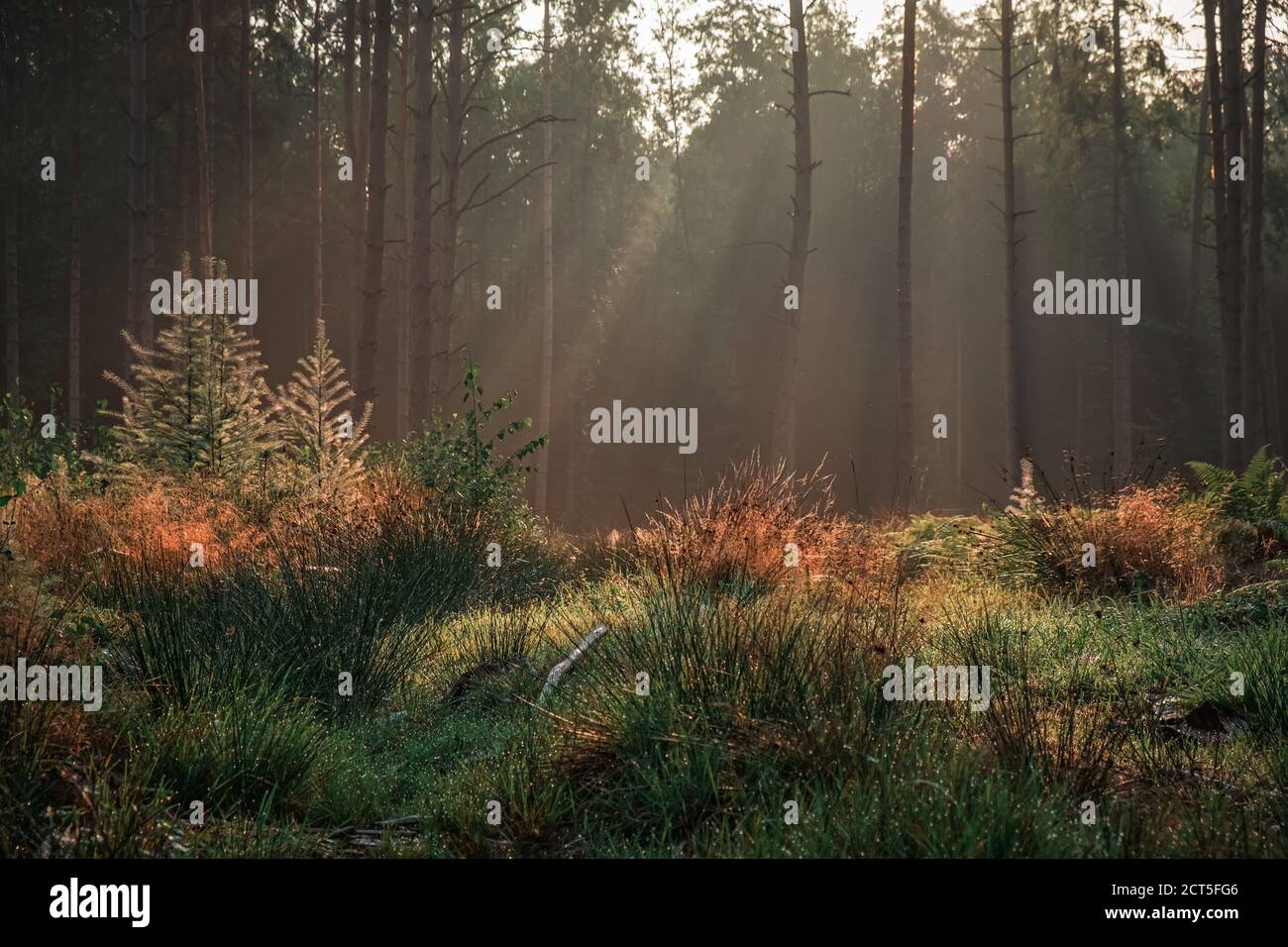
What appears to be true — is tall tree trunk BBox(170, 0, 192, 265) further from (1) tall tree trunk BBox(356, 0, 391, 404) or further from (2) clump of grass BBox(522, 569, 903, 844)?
(2) clump of grass BBox(522, 569, 903, 844)

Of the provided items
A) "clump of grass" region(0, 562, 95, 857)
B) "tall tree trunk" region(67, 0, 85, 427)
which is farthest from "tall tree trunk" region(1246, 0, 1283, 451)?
"tall tree trunk" region(67, 0, 85, 427)

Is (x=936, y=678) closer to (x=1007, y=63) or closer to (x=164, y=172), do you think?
(x=1007, y=63)

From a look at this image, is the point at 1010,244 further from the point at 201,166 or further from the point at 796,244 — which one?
the point at 201,166

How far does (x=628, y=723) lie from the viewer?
12.7ft

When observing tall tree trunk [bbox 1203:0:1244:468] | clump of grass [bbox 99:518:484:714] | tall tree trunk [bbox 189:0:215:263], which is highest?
tall tree trunk [bbox 189:0:215:263]

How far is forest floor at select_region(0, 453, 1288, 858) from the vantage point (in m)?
3.15

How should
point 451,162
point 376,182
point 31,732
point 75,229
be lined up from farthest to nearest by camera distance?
point 75,229
point 451,162
point 376,182
point 31,732

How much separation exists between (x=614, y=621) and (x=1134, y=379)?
35191 millimetres

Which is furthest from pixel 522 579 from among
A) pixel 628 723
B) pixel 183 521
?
pixel 628 723

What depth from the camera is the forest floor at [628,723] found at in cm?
315

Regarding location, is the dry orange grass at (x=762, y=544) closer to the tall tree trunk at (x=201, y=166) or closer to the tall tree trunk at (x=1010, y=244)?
the tall tree trunk at (x=201, y=166)

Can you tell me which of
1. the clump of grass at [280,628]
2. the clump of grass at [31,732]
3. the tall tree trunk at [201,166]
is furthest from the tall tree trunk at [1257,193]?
the clump of grass at [31,732]
